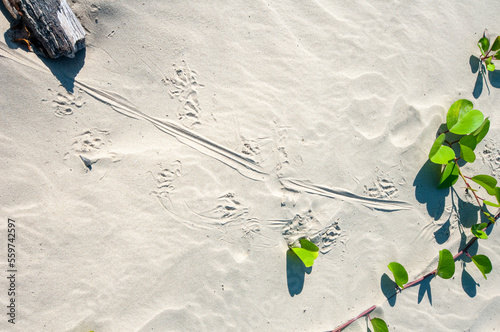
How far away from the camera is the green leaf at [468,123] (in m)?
2.67

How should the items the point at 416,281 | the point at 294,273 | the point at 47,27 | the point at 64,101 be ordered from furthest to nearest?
the point at 416,281 < the point at 294,273 < the point at 64,101 < the point at 47,27

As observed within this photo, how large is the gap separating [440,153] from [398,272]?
1.27 metres

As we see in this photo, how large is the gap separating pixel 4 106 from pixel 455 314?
482 centimetres

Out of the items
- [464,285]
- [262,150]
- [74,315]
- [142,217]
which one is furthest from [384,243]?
[74,315]

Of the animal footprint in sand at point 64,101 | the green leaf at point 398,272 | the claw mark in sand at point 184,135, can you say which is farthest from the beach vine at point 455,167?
the animal footprint in sand at point 64,101

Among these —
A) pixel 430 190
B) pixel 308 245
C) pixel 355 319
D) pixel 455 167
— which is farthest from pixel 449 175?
pixel 355 319

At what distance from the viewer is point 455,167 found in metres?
2.72

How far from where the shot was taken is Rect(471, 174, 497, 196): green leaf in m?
2.70

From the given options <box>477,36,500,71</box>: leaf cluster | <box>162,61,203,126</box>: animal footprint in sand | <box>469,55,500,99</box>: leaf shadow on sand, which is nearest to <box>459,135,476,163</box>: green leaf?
<box>469,55,500,99</box>: leaf shadow on sand

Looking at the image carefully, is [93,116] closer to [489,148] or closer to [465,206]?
[465,206]

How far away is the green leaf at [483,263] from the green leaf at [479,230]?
0.70 feet

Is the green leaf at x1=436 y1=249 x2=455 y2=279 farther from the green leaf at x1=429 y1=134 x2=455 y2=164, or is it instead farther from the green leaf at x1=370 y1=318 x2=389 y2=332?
the green leaf at x1=429 y1=134 x2=455 y2=164

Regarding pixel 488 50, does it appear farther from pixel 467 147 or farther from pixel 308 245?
pixel 308 245

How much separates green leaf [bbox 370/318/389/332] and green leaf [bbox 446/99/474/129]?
2.08 m
